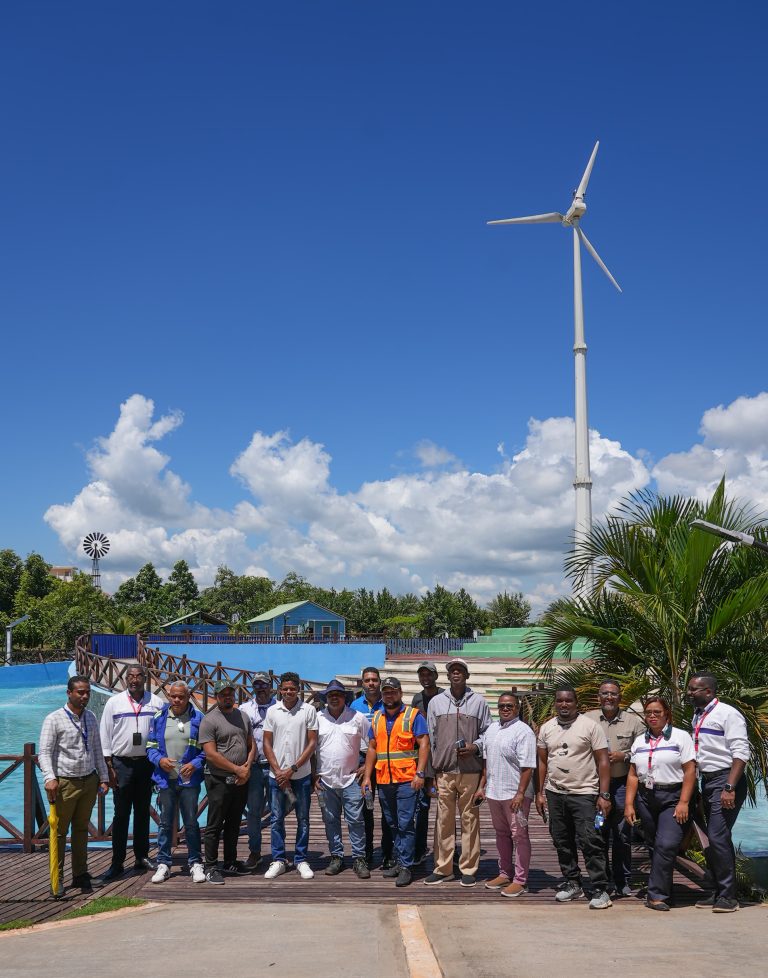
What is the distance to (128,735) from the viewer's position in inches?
279

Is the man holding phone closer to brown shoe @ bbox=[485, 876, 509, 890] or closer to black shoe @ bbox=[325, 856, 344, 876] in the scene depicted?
brown shoe @ bbox=[485, 876, 509, 890]

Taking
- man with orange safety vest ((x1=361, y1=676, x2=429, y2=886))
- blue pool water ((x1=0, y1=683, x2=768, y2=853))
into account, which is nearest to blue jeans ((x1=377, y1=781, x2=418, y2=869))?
man with orange safety vest ((x1=361, y1=676, x2=429, y2=886))

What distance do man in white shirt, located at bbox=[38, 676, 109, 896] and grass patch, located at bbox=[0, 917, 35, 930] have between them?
60 centimetres

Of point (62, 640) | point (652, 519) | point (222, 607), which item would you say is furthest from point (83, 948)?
point (222, 607)

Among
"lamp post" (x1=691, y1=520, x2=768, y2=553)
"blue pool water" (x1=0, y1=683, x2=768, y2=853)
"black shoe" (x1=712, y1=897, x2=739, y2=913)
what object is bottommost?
"blue pool water" (x1=0, y1=683, x2=768, y2=853)

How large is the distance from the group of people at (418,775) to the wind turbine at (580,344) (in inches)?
640

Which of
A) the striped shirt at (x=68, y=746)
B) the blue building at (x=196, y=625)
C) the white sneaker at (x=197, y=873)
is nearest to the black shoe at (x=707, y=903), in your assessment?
the white sneaker at (x=197, y=873)

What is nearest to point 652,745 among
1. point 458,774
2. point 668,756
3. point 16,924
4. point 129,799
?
point 668,756

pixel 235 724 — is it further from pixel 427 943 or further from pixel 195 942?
pixel 427 943

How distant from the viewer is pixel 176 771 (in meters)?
6.87

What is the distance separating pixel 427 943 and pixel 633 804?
7.10 feet

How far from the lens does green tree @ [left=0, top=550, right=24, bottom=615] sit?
56.3 meters

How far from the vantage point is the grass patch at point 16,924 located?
577 centimetres

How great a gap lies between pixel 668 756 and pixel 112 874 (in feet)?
15.4
